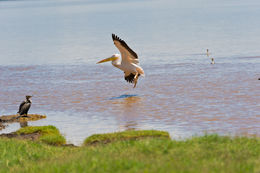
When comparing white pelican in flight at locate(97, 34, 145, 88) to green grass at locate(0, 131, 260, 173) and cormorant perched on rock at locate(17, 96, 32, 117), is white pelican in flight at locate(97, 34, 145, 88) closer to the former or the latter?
cormorant perched on rock at locate(17, 96, 32, 117)

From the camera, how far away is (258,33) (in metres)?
45.9

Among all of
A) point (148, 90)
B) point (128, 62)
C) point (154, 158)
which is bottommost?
point (154, 158)

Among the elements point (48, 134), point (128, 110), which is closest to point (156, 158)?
point (48, 134)

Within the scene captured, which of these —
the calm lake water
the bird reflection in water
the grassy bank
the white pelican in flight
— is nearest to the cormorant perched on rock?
the calm lake water

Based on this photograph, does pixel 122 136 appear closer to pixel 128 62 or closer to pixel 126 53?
pixel 126 53

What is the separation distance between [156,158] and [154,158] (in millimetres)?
61

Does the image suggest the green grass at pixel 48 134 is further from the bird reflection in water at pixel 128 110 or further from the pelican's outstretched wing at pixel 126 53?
the pelican's outstretched wing at pixel 126 53

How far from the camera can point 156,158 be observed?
8.12 metres

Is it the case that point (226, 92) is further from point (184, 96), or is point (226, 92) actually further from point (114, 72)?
point (114, 72)

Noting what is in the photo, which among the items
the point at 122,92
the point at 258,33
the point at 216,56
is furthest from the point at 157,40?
the point at 122,92

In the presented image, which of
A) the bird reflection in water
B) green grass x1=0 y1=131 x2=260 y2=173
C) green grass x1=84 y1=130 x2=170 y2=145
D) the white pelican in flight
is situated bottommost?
green grass x1=0 y1=131 x2=260 y2=173

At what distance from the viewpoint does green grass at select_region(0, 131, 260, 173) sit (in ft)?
24.2

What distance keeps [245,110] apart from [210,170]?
9099mm

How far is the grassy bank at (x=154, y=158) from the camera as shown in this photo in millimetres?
7398
